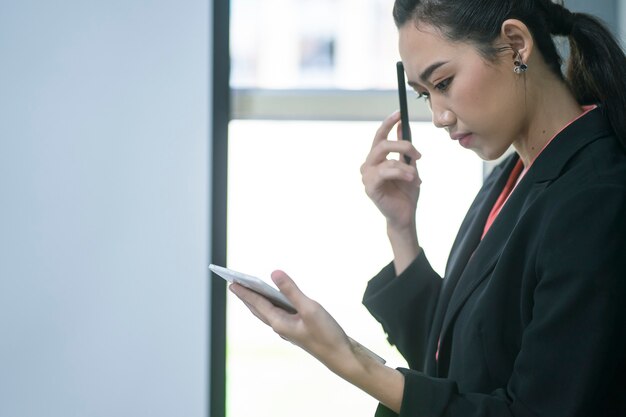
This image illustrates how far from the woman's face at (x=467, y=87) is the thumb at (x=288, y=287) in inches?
13.5

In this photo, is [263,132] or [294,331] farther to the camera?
[263,132]

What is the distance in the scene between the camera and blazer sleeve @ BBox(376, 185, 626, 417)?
2.65ft

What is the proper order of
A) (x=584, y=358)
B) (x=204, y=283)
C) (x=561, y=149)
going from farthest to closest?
1. (x=204, y=283)
2. (x=561, y=149)
3. (x=584, y=358)

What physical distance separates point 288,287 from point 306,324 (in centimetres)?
5

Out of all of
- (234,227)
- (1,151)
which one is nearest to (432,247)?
(234,227)

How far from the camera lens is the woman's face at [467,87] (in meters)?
0.96

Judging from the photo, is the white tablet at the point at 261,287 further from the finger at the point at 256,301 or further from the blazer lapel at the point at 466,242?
the blazer lapel at the point at 466,242

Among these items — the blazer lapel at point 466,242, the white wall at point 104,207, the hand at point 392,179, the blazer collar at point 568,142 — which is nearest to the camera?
the blazer collar at point 568,142

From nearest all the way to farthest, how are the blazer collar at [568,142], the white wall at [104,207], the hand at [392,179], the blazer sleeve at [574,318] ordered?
the blazer sleeve at [574,318] < the blazer collar at [568,142] < the hand at [392,179] < the white wall at [104,207]

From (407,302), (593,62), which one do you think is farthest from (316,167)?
(593,62)

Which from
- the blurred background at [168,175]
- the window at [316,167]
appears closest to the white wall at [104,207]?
the blurred background at [168,175]

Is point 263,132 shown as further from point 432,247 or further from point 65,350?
point 65,350

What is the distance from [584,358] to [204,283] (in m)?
1.06

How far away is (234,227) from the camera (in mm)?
1758
